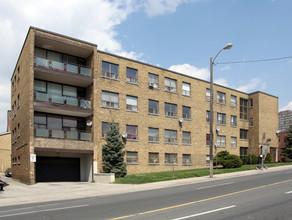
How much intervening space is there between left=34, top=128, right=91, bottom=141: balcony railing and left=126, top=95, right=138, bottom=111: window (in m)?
5.69

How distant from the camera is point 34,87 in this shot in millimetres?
26500

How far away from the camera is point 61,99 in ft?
85.7

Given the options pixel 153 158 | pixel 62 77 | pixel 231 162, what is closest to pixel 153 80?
Answer: pixel 153 158

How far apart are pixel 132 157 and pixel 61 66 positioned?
11.4m

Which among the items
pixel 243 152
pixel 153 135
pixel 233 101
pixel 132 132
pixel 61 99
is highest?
pixel 233 101

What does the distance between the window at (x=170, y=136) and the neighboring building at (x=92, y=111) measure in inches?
4.5

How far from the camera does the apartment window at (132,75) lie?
31.5 meters

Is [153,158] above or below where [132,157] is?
below

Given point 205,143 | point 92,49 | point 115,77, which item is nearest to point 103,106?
point 115,77

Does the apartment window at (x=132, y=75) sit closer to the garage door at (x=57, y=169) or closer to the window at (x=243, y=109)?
the garage door at (x=57, y=169)

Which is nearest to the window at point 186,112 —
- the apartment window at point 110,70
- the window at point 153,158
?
the window at point 153,158

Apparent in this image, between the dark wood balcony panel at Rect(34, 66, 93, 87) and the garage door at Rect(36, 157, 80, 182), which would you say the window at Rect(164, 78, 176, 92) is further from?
the garage door at Rect(36, 157, 80, 182)

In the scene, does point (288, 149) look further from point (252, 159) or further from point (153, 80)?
point (153, 80)

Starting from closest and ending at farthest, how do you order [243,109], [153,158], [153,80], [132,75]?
[132,75]
[153,158]
[153,80]
[243,109]
